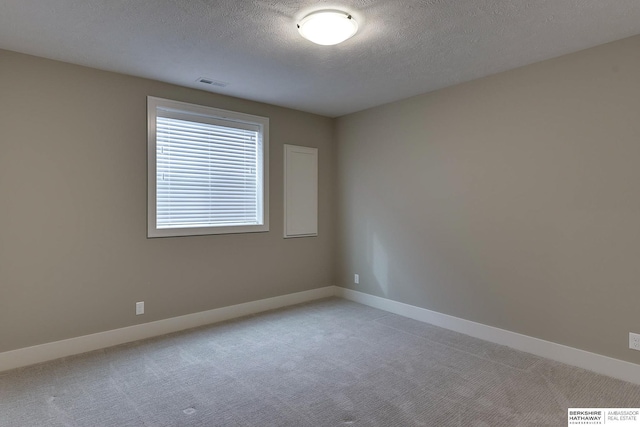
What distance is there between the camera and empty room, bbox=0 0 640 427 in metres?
2.44

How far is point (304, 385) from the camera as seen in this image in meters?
2.67

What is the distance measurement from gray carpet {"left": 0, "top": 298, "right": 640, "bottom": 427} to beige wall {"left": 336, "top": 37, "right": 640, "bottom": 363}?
0.46 m

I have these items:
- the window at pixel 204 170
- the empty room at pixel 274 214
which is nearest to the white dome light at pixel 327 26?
the empty room at pixel 274 214

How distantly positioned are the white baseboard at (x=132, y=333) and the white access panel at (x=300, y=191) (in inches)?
35.9

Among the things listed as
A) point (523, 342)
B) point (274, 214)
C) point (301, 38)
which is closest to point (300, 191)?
point (274, 214)

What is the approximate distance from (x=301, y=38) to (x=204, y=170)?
6.56ft

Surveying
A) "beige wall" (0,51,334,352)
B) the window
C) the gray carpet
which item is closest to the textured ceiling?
"beige wall" (0,51,334,352)

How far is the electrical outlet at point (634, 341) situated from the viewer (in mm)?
2727

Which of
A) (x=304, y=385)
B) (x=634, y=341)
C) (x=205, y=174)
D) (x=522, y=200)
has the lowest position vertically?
(x=304, y=385)

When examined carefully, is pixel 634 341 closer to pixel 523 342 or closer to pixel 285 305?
pixel 523 342

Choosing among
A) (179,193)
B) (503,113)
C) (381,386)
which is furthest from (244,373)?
(503,113)

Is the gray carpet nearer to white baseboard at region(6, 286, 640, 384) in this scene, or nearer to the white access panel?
white baseboard at region(6, 286, 640, 384)

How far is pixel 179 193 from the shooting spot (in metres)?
3.94

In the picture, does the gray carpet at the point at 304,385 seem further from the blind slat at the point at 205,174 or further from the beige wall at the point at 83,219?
the blind slat at the point at 205,174
